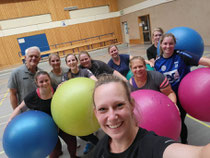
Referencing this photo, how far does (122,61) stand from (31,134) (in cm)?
222

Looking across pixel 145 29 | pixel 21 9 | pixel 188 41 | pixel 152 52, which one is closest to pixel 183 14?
pixel 145 29

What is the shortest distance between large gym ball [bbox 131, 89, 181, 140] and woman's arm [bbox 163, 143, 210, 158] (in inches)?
25.6

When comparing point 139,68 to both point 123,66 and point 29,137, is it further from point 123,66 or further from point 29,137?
point 29,137

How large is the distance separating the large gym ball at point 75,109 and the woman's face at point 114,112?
0.98 meters

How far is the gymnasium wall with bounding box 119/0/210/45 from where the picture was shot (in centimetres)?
824

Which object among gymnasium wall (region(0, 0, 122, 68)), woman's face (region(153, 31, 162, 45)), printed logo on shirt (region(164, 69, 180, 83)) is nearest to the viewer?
printed logo on shirt (region(164, 69, 180, 83))

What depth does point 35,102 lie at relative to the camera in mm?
2100

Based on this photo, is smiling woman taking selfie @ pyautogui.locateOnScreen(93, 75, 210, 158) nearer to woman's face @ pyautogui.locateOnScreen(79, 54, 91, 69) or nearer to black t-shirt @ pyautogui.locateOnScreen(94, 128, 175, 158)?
black t-shirt @ pyautogui.locateOnScreen(94, 128, 175, 158)

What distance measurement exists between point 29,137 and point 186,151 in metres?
1.79

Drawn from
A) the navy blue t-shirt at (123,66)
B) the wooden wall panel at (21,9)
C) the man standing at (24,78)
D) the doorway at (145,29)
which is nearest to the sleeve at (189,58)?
the navy blue t-shirt at (123,66)

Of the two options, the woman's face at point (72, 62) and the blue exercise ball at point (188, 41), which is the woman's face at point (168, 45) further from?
the woman's face at point (72, 62)

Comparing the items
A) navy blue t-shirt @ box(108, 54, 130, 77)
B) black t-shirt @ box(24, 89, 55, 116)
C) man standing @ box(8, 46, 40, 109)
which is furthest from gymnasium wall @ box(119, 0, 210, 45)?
black t-shirt @ box(24, 89, 55, 116)

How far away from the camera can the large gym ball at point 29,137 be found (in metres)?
1.81

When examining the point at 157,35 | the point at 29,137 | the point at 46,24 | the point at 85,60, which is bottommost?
the point at 29,137
